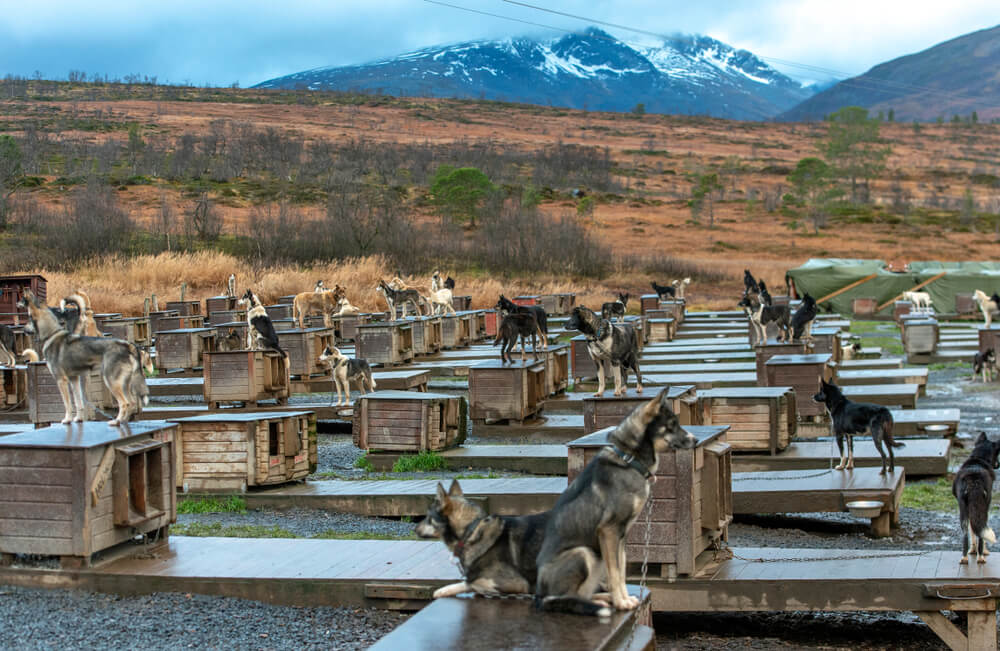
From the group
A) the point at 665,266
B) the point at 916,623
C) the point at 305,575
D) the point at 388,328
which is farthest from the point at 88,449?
the point at 665,266

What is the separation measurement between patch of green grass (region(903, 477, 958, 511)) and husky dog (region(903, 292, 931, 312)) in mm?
22062

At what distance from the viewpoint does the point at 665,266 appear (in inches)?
1752

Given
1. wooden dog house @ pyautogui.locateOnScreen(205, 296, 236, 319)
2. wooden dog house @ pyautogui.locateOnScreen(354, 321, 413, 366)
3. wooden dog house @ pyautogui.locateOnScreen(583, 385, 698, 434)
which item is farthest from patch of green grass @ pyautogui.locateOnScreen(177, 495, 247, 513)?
wooden dog house @ pyautogui.locateOnScreen(205, 296, 236, 319)

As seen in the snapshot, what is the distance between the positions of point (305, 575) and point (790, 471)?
219 inches

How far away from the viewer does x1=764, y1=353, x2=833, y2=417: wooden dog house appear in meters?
13.5

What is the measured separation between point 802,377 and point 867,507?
15.6ft

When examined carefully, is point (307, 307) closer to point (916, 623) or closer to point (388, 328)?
point (388, 328)

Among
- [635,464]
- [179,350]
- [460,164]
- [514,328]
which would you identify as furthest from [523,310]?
[460,164]

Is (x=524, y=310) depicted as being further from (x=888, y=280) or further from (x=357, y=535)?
(x=888, y=280)

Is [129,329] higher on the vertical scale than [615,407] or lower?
lower

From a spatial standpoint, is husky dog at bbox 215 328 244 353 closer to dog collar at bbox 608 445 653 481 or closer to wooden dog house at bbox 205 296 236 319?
wooden dog house at bbox 205 296 236 319

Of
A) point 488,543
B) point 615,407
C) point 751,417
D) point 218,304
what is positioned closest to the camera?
point 488,543

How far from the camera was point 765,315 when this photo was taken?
18.9 m

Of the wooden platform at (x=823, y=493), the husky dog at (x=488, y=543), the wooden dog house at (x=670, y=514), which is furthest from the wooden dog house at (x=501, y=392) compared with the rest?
the husky dog at (x=488, y=543)
